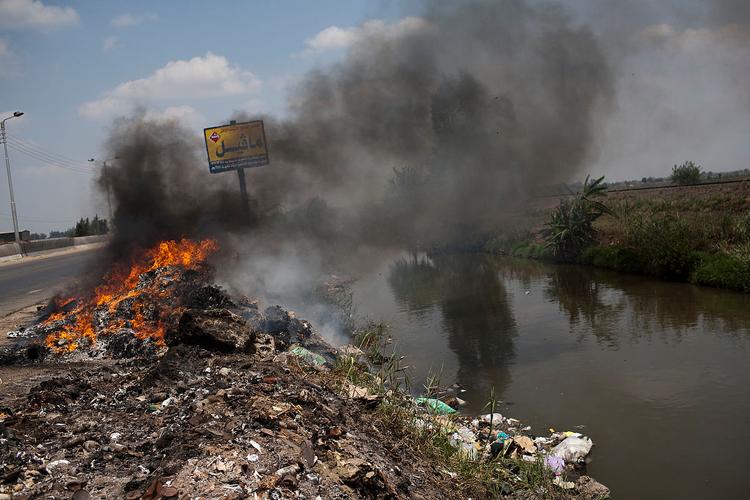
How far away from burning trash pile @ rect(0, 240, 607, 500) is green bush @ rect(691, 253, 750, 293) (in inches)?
447

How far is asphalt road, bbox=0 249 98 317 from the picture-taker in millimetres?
15049

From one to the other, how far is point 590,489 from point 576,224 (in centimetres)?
1986

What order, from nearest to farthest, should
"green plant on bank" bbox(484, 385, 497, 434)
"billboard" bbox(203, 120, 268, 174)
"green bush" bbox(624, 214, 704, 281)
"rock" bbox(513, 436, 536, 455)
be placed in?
"green plant on bank" bbox(484, 385, 497, 434), "rock" bbox(513, 436, 536, 455), "billboard" bbox(203, 120, 268, 174), "green bush" bbox(624, 214, 704, 281)

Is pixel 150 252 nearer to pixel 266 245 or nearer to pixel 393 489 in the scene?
pixel 266 245

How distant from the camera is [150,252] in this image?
13141mm

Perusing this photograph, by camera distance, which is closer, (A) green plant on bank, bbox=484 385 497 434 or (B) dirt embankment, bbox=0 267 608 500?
(B) dirt embankment, bbox=0 267 608 500

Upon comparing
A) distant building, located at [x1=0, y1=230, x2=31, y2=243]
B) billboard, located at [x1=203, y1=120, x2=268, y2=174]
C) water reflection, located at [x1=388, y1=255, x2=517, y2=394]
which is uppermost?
billboard, located at [x1=203, y1=120, x2=268, y2=174]

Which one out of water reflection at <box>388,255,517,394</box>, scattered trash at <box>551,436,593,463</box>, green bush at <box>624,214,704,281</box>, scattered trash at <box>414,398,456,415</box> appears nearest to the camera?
scattered trash at <box>551,436,593,463</box>

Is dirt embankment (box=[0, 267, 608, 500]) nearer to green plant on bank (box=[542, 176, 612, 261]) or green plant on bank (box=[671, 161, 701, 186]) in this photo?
green plant on bank (box=[542, 176, 612, 261])

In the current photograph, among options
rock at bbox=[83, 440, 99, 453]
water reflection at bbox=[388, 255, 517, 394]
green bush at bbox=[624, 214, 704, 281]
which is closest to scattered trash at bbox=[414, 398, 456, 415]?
water reflection at bbox=[388, 255, 517, 394]

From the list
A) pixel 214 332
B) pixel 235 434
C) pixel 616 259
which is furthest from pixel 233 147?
pixel 616 259

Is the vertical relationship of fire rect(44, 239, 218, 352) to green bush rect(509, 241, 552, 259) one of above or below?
above

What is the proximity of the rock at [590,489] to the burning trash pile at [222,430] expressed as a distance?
0.07 ft

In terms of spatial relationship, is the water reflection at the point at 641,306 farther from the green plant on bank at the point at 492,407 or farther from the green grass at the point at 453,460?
the green grass at the point at 453,460
